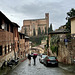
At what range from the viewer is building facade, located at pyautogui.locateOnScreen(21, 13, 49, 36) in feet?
459

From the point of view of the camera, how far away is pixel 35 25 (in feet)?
462

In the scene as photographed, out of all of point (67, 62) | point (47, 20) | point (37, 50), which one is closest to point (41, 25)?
point (47, 20)

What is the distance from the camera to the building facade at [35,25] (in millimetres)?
139875

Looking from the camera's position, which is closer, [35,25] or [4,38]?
[4,38]

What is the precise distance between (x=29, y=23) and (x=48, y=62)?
426 feet

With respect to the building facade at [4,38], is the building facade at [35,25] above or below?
above

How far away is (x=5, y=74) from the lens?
441 inches

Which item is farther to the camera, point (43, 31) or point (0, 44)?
point (43, 31)

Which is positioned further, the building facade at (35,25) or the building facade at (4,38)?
the building facade at (35,25)

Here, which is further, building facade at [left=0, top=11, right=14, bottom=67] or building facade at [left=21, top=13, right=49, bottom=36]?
building facade at [left=21, top=13, right=49, bottom=36]

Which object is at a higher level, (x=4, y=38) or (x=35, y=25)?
(x=35, y=25)

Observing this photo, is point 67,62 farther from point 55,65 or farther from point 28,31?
point 28,31

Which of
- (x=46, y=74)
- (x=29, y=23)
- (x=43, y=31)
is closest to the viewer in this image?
(x=46, y=74)

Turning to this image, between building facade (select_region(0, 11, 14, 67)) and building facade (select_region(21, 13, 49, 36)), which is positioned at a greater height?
building facade (select_region(21, 13, 49, 36))
